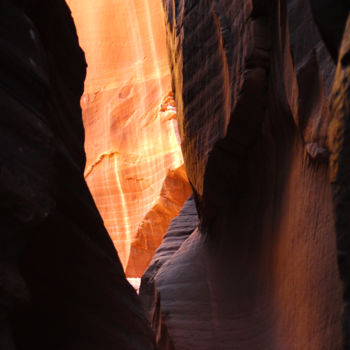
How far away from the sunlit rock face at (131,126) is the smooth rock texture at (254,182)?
5.61 metres

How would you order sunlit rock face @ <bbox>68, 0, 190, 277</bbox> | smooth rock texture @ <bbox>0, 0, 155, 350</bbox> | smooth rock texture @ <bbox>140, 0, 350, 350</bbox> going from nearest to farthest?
smooth rock texture @ <bbox>0, 0, 155, 350</bbox>
smooth rock texture @ <bbox>140, 0, 350, 350</bbox>
sunlit rock face @ <bbox>68, 0, 190, 277</bbox>

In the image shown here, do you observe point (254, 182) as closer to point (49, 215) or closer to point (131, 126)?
point (49, 215)

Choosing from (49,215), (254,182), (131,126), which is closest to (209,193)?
(254,182)

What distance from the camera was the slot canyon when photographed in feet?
6.70

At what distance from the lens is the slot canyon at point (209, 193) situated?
2.04 m

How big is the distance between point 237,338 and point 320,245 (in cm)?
168

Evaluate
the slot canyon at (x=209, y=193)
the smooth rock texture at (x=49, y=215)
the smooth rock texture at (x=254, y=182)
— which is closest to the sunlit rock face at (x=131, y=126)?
the slot canyon at (x=209, y=193)

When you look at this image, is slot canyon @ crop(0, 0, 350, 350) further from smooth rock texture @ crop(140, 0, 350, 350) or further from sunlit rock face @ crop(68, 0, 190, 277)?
sunlit rock face @ crop(68, 0, 190, 277)

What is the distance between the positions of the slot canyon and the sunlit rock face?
191 inches

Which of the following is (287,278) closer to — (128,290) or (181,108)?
(128,290)

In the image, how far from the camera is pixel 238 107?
4121 millimetres

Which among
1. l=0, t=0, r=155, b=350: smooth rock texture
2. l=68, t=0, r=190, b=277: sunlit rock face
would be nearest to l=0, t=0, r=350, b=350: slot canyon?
l=0, t=0, r=155, b=350: smooth rock texture

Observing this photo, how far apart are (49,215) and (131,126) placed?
10978 mm

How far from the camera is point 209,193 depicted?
4.99 metres
